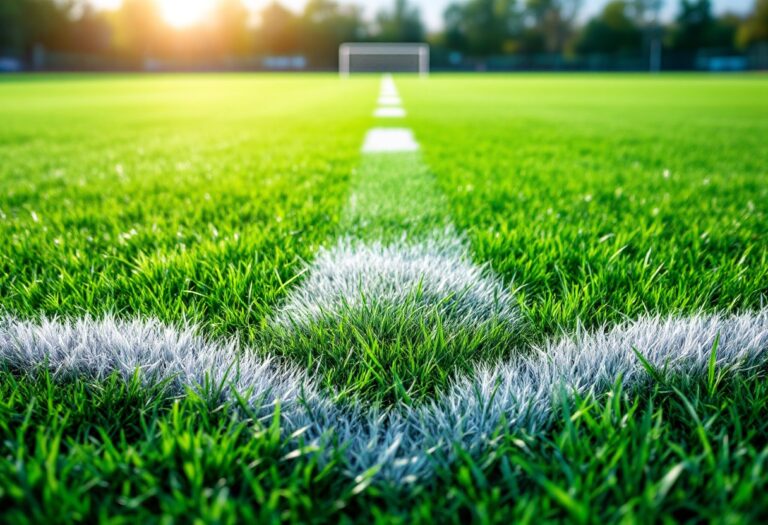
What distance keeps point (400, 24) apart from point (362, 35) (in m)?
5.94

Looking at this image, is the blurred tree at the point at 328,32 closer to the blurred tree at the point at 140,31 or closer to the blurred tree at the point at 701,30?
the blurred tree at the point at 140,31

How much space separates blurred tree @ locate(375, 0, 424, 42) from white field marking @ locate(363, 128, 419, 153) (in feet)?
241

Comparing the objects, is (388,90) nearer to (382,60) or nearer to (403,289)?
(403,289)

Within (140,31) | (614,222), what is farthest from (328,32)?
(614,222)

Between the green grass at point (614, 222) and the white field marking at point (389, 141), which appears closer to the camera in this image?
the green grass at point (614, 222)

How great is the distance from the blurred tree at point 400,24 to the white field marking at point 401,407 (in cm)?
7833

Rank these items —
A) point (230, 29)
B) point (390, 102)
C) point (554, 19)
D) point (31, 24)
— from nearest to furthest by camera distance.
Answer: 1. point (390, 102)
2. point (31, 24)
3. point (230, 29)
4. point (554, 19)

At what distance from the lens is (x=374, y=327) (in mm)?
1176

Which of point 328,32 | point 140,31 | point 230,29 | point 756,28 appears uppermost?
point 230,29

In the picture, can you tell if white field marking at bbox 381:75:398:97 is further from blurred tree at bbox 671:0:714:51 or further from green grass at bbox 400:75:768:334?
blurred tree at bbox 671:0:714:51

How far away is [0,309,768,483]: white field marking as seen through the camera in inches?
33.3

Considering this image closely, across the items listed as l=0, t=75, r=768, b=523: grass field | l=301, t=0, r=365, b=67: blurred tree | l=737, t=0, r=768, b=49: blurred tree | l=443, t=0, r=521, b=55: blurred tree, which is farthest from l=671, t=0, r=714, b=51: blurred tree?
l=0, t=75, r=768, b=523: grass field

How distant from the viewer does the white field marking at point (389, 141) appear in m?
4.45

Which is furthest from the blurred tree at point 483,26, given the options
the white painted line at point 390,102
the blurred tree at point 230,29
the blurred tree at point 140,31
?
the white painted line at point 390,102
